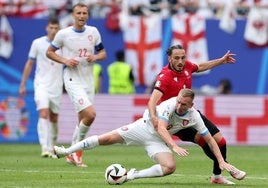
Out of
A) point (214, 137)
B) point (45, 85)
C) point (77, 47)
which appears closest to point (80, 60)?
point (77, 47)

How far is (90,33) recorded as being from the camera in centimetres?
1723

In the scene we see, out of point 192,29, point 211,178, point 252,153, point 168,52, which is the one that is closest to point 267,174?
point 211,178

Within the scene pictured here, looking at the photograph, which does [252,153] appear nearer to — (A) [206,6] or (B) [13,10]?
(A) [206,6]

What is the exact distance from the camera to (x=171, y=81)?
14.0 meters

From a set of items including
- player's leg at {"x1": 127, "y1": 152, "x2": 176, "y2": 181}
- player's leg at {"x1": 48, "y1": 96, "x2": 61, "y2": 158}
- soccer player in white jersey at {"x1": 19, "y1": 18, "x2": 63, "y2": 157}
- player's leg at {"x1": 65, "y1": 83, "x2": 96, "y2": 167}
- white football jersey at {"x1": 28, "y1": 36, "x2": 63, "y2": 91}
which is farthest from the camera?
player's leg at {"x1": 48, "y1": 96, "x2": 61, "y2": 158}

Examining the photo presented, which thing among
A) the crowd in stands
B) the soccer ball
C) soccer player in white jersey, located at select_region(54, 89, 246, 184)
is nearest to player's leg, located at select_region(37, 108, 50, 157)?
soccer player in white jersey, located at select_region(54, 89, 246, 184)

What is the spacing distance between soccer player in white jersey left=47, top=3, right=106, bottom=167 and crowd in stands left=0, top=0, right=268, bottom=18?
12.1 meters

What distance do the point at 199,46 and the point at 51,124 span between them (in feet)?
34.4

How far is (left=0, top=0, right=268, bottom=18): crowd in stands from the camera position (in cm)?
2941

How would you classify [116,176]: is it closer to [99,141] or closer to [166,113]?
[99,141]

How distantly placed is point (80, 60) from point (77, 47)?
0.77 ft

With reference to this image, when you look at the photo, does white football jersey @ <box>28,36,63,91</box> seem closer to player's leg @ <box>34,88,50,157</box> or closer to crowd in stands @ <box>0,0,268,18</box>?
player's leg @ <box>34,88,50,157</box>

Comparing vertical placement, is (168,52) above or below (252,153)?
above

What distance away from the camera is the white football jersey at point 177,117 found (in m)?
13.3
